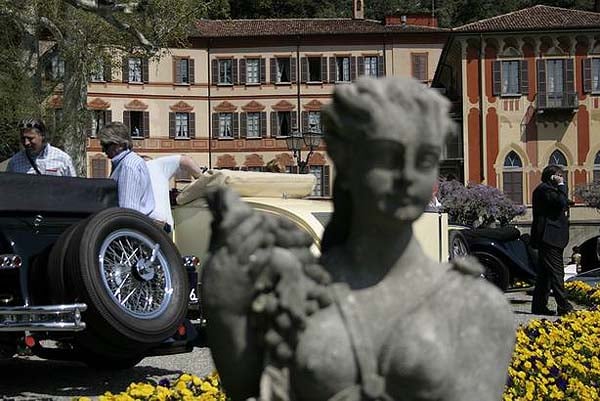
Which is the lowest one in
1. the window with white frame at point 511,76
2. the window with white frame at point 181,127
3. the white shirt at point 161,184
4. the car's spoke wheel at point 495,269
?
the car's spoke wheel at point 495,269

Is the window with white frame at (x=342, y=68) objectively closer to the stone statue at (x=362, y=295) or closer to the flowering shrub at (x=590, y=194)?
the flowering shrub at (x=590, y=194)

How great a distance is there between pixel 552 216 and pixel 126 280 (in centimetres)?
653

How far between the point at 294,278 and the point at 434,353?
31cm

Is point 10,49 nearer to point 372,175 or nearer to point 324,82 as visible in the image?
point 372,175

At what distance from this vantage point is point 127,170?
24.1 ft

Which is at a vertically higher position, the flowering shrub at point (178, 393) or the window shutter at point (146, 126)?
the window shutter at point (146, 126)

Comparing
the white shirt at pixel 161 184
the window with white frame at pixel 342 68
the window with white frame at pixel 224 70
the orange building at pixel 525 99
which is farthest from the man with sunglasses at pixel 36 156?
the window with white frame at pixel 224 70

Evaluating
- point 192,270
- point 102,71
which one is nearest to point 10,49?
point 102,71

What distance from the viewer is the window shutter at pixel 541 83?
50.1 m

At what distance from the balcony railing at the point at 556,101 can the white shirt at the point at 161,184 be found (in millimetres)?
44169

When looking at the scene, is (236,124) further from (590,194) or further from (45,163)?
(45,163)

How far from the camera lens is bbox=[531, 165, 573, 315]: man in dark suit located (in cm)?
1172

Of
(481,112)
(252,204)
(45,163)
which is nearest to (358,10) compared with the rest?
(481,112)

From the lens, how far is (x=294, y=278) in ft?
6.12
